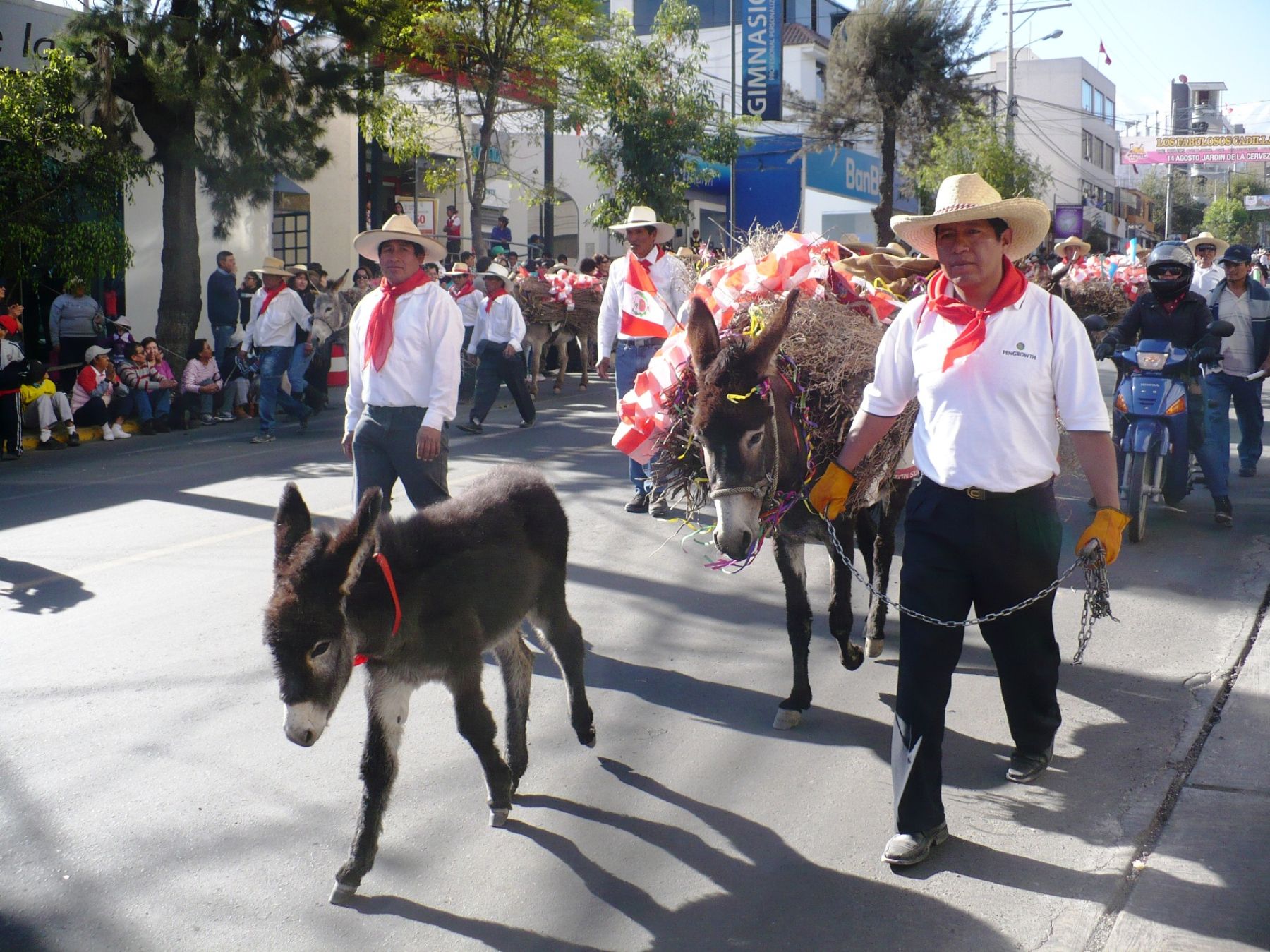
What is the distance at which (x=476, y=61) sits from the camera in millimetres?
21438

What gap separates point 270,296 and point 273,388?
1.53 meters

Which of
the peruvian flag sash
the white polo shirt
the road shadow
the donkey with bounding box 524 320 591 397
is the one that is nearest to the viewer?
the white polo shirt

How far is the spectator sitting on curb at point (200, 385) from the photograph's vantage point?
15.7 m

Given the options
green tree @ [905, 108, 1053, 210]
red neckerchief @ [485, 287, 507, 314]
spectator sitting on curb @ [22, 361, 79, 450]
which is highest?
green tree @ [905, 108, 1053, 210]

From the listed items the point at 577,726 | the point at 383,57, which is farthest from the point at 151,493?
the point at 383,57

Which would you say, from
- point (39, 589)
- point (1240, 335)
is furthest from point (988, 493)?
point (1240, 335)

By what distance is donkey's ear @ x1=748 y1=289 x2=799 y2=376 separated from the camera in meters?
4.86

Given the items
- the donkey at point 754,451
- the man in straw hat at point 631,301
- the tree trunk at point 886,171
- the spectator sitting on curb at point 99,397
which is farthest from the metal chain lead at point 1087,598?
the tree trunk at point 886,171

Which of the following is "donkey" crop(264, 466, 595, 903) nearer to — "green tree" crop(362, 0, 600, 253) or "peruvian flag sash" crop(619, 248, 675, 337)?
"peruvian flag sash" crop(619, 248, 675, 337)

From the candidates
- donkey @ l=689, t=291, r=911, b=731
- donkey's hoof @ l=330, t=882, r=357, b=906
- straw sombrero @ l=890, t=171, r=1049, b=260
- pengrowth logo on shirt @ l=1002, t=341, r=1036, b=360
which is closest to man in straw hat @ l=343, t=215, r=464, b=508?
donkey @ l=689, t=291, r=911, b=731

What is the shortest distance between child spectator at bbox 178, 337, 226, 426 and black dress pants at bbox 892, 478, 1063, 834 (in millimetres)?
13230

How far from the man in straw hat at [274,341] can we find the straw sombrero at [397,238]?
793 cm

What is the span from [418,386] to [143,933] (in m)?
3.30

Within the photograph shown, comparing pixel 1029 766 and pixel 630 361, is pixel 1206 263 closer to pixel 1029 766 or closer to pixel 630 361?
pixel 630 361
